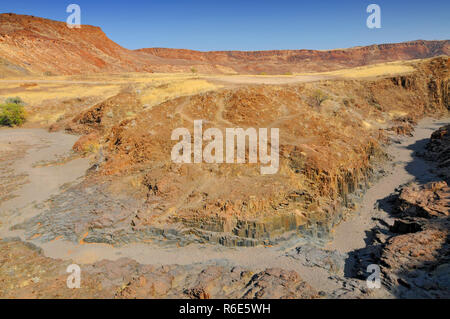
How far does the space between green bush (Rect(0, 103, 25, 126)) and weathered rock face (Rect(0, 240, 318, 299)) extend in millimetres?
22354

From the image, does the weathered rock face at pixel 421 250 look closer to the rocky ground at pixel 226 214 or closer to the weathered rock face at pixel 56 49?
the rocky ground at pixel 226 214

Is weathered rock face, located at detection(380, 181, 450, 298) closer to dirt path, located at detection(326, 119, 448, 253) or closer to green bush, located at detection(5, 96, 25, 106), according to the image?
dirt path, located at detection(326, 119, 448, 253)

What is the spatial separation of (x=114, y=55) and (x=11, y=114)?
48547 millimetres

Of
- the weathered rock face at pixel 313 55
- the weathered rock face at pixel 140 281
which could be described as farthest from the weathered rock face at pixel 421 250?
the weathered rock face at pixel 313 55

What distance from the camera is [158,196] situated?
11.1 meters

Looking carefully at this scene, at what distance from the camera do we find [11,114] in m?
25.3

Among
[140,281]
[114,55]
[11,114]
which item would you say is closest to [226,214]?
[140,281]

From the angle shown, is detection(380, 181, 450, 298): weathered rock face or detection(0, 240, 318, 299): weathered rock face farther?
detection(0, 240, 318, 299): weathered rock face

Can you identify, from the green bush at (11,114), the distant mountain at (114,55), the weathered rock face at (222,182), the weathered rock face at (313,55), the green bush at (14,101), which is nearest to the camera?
the weathered rock face at (222,182)

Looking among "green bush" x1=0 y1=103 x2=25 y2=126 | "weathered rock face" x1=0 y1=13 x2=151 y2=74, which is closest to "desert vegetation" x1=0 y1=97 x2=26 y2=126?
"green bush" x1=0 y1=103 x2=25 y2=126

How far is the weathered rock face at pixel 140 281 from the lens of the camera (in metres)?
6.92

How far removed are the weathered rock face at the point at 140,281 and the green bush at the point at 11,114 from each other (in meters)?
22.4

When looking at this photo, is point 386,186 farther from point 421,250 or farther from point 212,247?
point 212,247

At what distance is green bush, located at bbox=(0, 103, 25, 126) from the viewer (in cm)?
2516
